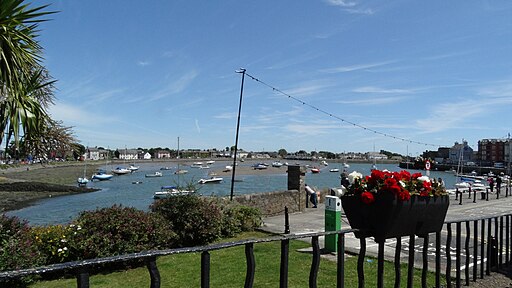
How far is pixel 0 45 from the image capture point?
4344 millimetres

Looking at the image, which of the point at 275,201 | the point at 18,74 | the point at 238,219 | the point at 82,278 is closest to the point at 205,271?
the point at 82,278

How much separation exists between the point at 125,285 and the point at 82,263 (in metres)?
5.99

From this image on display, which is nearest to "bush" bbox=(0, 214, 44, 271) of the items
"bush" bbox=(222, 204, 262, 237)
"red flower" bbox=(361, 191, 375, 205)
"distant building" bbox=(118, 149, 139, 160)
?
"bush" bbox=(222, 204, 262, 237)

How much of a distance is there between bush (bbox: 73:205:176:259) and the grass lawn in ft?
1.61

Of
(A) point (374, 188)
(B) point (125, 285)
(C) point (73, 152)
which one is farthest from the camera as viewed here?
(B) point (125, 285)

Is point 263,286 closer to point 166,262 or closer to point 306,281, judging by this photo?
point 306,281

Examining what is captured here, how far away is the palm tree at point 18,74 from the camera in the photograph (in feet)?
14.4

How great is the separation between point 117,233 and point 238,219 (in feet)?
13.7

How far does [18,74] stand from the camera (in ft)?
16.3

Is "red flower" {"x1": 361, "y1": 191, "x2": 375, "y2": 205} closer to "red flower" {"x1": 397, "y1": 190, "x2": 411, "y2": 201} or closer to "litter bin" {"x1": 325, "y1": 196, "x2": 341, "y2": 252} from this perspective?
"red flower" {"x1": 397, "y1": 190, "x2": 411, "y2": 201}

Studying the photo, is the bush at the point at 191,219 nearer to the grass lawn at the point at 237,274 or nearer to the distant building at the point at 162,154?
the grass lawn at the point at 237,274

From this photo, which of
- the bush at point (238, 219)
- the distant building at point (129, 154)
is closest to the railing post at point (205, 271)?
the bush at point (238, 219)

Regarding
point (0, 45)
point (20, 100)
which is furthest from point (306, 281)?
point (0, 45)

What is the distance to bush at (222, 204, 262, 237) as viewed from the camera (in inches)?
433
